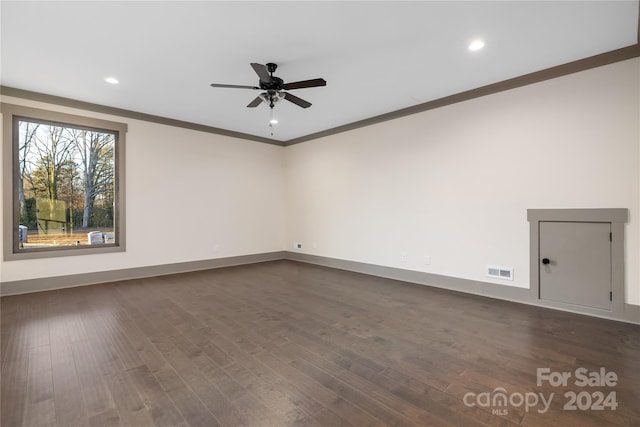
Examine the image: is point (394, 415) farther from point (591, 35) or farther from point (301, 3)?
point (591, 35)

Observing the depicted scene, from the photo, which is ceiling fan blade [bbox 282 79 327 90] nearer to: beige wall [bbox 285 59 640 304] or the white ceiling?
the white ceiling

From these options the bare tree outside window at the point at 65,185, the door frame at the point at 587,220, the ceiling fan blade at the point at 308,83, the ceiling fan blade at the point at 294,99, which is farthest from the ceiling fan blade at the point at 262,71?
the door frame at the point at 587,220

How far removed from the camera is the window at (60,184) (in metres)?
4.20

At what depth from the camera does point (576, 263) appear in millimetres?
3430

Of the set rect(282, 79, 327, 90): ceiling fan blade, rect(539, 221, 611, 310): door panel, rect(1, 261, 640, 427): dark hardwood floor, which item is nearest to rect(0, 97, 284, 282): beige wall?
rect(1, 261, 640, 427): dark hardwood floor

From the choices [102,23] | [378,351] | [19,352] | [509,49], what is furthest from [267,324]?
[509,49]

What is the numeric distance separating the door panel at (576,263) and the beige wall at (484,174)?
0.19 metres

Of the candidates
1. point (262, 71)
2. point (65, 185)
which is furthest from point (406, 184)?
point (65, 185)

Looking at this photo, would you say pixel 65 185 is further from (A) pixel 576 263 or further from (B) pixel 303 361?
(A) pixel 576 263

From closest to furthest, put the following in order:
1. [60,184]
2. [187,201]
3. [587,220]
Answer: [587,220]
[60,184]
[187,201]

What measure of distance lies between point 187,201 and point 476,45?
539cm

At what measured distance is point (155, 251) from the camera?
5.39m

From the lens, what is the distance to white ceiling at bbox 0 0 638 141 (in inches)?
100

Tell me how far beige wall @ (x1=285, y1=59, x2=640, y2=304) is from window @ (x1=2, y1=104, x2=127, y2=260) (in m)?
4.09
